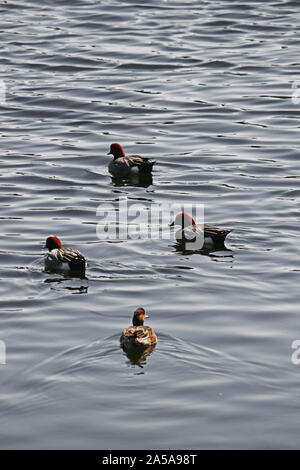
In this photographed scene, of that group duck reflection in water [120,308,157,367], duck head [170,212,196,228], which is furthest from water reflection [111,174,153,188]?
duck reflection in water [120,308,157,367]

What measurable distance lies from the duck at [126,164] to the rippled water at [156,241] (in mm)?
246

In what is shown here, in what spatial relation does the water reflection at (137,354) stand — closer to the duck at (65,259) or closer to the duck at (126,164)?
the duck at (65,259)

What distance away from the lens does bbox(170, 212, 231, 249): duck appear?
15.1 m

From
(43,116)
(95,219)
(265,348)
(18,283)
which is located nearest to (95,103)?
(43,116)

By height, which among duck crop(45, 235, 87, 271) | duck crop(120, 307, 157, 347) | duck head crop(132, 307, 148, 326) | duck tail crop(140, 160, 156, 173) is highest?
duck tail crop(140, 160, 156, 173)

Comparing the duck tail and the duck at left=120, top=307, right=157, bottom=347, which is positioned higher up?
the duck tail

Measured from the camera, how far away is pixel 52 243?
47.9 feet

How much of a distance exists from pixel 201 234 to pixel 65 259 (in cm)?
240

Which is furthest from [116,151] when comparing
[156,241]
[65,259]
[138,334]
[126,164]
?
[138,334]

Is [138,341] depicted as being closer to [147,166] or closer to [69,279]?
[69,279]

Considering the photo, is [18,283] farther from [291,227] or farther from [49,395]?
[291,227]

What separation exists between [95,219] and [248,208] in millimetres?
2686

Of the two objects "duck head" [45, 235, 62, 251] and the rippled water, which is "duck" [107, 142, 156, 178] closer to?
the rippled water

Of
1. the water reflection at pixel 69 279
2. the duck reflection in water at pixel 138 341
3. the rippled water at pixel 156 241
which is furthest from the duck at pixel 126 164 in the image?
the duck reflection in water at pixel 138 341
